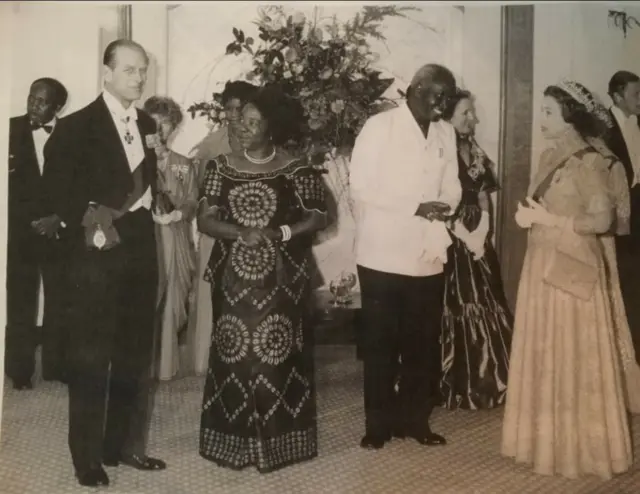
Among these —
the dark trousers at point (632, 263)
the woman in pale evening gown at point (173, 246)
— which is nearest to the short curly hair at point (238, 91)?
the woman in pale evening gown at point (173, 246)

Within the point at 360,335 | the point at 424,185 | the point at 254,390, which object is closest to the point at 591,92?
the point at 424,185

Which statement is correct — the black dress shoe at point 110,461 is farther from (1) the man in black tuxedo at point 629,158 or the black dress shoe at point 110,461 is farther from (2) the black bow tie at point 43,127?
(1) the man in black tuxedo at point 629,158

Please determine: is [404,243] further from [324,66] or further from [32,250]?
[32,250]

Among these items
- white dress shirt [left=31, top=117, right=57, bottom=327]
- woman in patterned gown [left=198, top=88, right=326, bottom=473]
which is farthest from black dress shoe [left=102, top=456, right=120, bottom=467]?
white dress shirt [left=31, top=117, right=57, bottom=327]

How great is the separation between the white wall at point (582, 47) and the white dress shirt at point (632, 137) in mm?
57

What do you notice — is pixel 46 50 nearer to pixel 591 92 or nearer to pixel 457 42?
pixel 457 42

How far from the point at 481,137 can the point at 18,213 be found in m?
0.95

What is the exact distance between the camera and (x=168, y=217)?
62.4 inches

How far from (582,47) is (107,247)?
1.01 meters

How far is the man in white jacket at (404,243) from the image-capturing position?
1.56 metres

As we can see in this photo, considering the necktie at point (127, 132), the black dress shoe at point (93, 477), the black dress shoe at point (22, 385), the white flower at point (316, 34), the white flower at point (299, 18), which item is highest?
the white flower at point (299, 18)

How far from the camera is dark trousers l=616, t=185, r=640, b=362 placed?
1563mm

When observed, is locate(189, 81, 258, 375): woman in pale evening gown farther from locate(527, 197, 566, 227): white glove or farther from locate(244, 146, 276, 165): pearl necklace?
locate(527, 197, 566, 227): white glove

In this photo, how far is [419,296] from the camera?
1617mm
